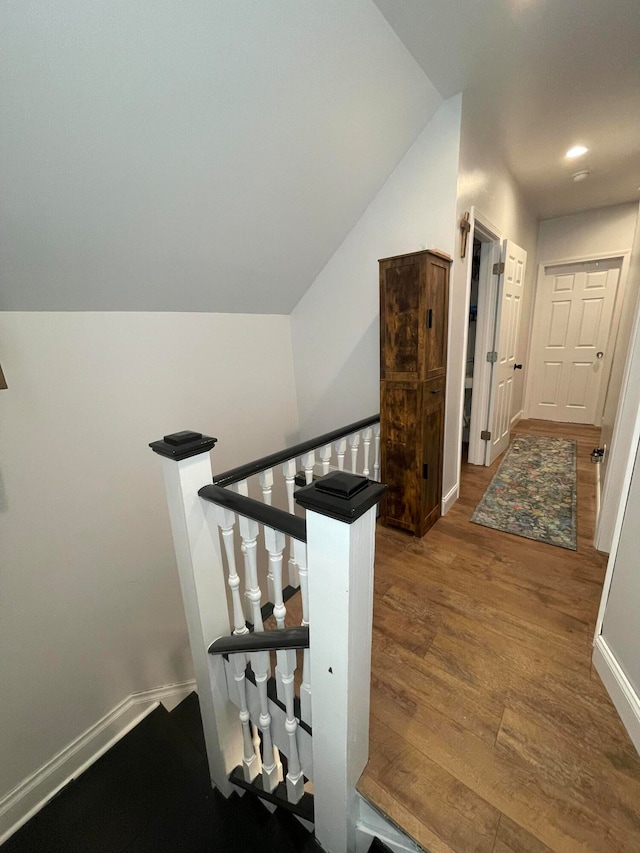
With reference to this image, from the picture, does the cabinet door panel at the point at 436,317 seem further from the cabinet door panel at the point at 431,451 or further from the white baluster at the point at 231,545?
the white baluster at the point at 231,545

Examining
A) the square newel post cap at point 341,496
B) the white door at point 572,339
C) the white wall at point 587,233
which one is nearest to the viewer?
the square newel post cap at point 341,496

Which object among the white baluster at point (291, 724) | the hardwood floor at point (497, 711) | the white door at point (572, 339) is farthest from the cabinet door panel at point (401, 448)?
the white door at point (572, 339)

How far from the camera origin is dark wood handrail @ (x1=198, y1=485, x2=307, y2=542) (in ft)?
2.95

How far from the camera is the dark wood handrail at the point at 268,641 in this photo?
0.97 metres

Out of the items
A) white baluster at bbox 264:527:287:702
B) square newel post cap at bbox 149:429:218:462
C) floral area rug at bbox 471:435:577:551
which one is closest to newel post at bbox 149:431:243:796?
square newel post cap at bbox 149:429:218:462

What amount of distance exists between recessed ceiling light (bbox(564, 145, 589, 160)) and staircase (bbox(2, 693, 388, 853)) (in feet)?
13.5

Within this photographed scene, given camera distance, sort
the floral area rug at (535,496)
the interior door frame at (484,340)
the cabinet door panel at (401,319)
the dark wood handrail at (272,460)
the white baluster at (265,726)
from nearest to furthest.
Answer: the white baluster at (265,726) < the dark wood handrail at (272,460) < the cabinet door panel at (401,319) < the floral area rug at (535,496) < the interior door frame at (484,340)

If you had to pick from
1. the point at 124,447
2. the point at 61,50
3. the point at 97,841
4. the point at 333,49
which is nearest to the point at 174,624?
the point at 97,841

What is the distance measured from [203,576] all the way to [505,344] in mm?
3210

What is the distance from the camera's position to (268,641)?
3.36 ft

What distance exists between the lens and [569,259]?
403cm

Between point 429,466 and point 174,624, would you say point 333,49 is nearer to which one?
point 429,466

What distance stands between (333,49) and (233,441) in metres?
2.31

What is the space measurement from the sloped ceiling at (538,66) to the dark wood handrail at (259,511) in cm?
207
